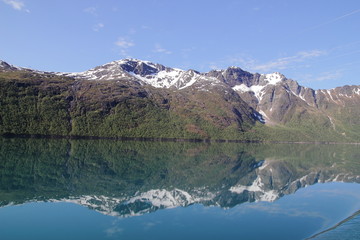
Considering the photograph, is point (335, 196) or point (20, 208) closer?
point (20, 208)

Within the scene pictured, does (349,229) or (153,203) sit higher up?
(349,229)

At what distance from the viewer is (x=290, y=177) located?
56.1 m

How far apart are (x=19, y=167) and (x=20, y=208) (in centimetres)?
2612

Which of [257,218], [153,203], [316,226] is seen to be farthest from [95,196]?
[316,226]

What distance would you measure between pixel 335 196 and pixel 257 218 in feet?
62.1

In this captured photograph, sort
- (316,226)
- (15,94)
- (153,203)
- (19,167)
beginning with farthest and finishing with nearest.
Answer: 1. (15,94)
2. (19,167)
3. (153,203)
4. (316,226)

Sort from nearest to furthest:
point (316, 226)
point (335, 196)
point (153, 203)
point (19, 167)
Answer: point (316, 226), point (153, 203), point (335, 196), point (19, 167)

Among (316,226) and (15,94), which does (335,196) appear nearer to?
(316,226)

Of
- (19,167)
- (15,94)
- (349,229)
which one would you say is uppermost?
(15,94)

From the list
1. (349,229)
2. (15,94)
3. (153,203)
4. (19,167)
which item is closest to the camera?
(349,229)

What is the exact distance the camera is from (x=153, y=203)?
30766mm

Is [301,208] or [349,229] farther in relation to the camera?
[301,208]

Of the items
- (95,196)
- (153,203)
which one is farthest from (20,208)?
(153,203)

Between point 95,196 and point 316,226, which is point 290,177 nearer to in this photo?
point 316,226
